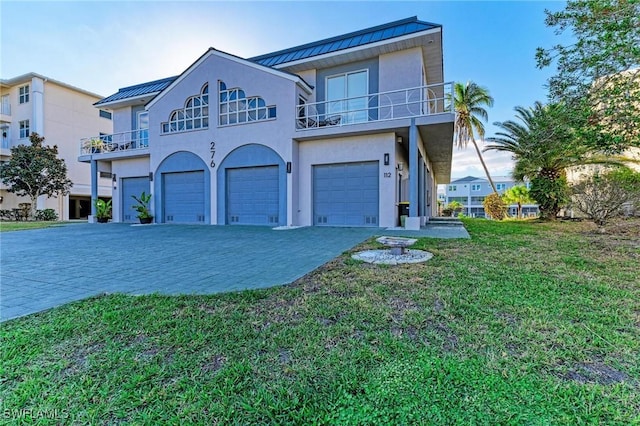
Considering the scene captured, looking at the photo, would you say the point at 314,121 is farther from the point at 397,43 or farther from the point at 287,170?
the point at 397,43

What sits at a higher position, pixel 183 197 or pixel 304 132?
pixel 304 132

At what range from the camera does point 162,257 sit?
666 centimetres

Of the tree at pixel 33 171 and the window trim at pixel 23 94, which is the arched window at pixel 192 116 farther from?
the window trim at pixel 23 94

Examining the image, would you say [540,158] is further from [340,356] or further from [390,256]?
[340,356]

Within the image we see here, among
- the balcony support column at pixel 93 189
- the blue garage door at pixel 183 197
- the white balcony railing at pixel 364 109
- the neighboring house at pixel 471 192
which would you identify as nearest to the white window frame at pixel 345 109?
the white balcony railing at pixel 364 109

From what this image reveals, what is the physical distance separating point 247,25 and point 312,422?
14.4m

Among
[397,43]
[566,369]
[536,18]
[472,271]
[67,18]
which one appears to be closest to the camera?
[566,369]

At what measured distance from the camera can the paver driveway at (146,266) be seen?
4230 millimetres

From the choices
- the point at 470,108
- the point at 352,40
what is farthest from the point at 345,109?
the point at 470,108

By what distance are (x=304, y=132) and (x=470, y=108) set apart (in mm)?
21412

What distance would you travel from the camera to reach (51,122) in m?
26.9

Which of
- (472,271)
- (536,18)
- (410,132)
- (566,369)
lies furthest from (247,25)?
(566,369)

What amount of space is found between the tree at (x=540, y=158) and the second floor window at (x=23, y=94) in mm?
37027

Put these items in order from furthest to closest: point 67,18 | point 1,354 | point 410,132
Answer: point 410,132 → point 67,18 → point 1,354
